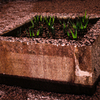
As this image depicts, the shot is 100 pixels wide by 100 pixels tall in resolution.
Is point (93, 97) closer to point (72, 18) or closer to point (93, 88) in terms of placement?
point (93, 88)

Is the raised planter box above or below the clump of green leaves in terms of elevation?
below

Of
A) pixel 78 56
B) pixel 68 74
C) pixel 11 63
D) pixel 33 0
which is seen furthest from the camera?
pixel 33 0

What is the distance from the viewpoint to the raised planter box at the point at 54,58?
1.92m

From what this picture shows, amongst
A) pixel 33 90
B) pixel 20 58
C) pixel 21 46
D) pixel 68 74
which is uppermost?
pixel 21 46

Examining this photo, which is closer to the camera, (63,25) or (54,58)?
(54,58)

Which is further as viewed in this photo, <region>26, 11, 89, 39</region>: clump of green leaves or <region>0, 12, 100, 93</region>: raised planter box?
<region>26, 11, 89, 39</region>: clump of green leaves

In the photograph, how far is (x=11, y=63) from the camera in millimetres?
2205

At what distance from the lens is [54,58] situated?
202 cm

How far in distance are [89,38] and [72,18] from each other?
1045 millimetres

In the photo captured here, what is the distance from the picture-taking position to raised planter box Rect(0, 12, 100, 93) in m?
1.92

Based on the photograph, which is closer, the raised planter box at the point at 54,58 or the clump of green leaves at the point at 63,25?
the raised planter box at the point at 54,58

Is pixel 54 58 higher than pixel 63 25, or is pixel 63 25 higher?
pixel 63 25

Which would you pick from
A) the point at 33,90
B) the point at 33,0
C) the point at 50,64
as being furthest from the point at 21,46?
the point at 33,0

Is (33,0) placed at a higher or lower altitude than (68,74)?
higher
